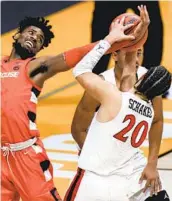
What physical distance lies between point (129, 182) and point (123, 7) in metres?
5.27

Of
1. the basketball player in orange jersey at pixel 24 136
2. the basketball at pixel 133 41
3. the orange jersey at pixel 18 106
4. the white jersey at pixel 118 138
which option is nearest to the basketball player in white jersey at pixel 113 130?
the white jersey at pixel 118 138

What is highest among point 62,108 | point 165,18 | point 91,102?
point 91,102

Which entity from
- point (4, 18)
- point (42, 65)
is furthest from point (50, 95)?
point (42, 65)

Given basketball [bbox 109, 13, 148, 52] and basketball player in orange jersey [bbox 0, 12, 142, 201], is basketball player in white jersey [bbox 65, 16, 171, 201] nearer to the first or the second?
basketball [bbox 109, 13, 148, 52]

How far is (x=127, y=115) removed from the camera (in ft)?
9.39

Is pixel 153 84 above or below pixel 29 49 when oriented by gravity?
below

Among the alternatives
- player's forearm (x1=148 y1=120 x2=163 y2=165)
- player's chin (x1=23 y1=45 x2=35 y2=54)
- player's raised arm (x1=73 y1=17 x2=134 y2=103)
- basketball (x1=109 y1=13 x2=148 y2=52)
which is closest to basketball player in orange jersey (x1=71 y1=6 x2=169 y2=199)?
player's forearm (x1=148 y1=120 x2=163 y2=165)

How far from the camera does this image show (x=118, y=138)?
9.54ft

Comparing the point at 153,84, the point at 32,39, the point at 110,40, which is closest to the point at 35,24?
the point at 32,39

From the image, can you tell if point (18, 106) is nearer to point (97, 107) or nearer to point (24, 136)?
point (24, 136)

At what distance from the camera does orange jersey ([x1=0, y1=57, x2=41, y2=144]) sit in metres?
3.70

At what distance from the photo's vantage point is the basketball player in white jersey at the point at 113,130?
9.34 ft

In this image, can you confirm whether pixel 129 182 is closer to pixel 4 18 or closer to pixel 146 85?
pixel 146 85

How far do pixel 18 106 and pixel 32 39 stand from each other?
0.59 metres
